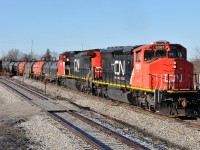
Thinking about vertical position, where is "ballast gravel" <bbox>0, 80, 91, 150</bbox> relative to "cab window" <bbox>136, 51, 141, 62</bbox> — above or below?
below

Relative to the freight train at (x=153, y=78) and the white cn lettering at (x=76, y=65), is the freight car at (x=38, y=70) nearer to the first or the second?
the white cn lettering at (x=76, y=65)

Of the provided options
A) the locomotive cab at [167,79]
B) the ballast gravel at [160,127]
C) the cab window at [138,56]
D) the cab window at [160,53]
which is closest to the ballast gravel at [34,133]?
the ballast gravel at [160,127]

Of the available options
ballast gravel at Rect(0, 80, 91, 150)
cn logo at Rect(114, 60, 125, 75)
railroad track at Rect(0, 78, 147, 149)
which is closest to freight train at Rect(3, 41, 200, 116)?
cn logo at Rect(114, 60, 125, 75)

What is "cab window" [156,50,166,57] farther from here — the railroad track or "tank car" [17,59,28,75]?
"tank car" [17,59,28,75]

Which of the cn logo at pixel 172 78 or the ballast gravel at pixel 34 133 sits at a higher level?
the cn logo at pixel 172 78

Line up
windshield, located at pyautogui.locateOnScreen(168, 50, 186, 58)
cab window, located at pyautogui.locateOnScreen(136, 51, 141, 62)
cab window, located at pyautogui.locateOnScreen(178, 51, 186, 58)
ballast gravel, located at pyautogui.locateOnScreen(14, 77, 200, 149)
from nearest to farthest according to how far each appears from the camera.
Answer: ballast gravel, located at pyautogui.locateOnScreen(14, 77, 200, 149), windshield, located at pyautogui.locateOnScreen(168, 50, 186, 58), cab window, located at pyautogui.locateOnScreen(178, 51, 186, 58), cab window, located at pyautogui.locateOnScreen(136, 51, 141, 62)

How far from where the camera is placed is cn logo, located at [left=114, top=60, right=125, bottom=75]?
19984 millimetres

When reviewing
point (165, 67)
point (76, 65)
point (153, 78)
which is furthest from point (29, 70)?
point (165, 67)

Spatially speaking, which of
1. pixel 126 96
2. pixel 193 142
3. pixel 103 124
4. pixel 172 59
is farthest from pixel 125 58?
pixel 193 142

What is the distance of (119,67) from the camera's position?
2070 centimetres

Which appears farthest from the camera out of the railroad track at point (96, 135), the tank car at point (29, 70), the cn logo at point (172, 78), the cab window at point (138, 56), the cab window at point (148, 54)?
the tank car at point (29, 70)

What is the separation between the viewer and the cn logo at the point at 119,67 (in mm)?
19984

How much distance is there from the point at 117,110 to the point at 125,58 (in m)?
3.11

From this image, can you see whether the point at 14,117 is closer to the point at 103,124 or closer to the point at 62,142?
the point at 103,124
